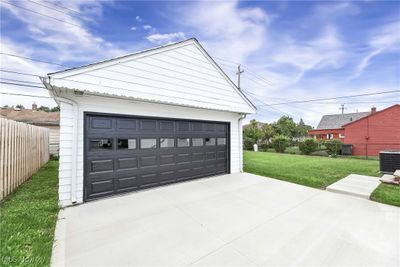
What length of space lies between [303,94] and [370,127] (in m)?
6.38

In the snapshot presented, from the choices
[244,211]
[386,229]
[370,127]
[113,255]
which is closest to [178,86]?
[244,211]

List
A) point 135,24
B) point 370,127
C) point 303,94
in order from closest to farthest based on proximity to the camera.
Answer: point 135,24
point 370,127
point 303,94

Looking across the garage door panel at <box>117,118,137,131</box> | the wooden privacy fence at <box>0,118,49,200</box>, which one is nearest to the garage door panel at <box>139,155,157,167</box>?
the garage door panel at <box>117,118,137,131</box>

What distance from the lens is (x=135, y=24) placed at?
773 centimetres

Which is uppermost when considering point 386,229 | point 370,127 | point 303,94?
point 303,94

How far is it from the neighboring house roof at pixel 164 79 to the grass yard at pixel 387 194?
15.3ft

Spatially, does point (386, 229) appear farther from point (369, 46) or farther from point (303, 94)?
point (303, 94)

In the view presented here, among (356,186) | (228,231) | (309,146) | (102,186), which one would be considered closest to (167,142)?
(102,186)

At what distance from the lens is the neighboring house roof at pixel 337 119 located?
2607 cm

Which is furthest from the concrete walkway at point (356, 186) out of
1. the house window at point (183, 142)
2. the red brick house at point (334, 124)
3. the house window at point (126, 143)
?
the red brick house at point (334, 124)

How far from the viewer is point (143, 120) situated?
212 inches

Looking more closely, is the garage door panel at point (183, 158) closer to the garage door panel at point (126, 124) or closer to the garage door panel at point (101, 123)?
the garage door panel at point (126, 124)

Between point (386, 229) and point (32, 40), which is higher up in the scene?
point (32, 40)

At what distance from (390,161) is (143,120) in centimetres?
960
